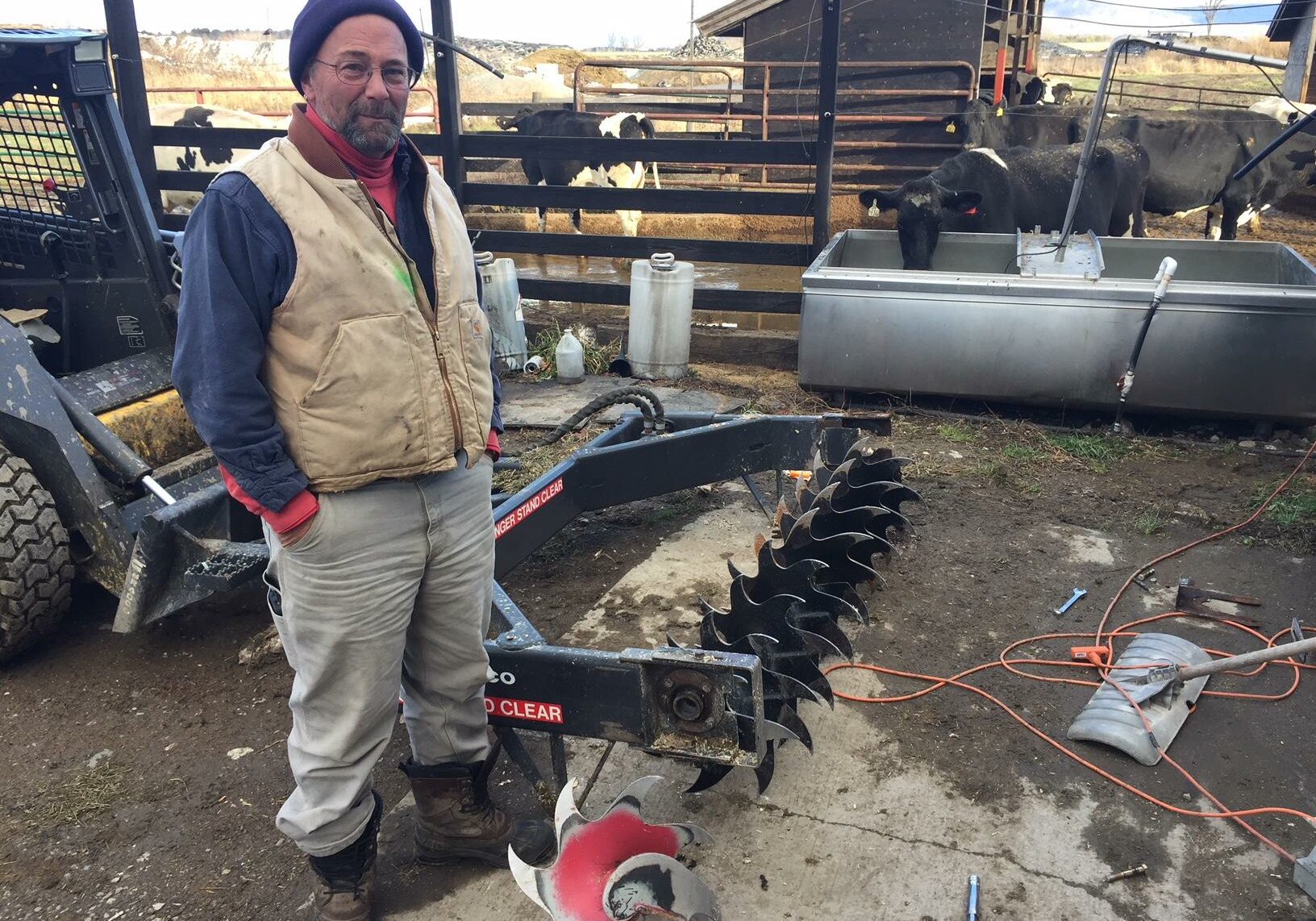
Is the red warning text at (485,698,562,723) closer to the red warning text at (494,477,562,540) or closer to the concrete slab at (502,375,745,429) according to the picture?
the red warning text at (494,477,562,540)

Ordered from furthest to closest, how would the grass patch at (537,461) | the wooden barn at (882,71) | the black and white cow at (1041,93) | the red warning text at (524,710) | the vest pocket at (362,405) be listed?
the black and white cow at (1041,93) < the wooden barn at (882,71) < the grass patch at (537,461) < the red warning text at (524,710) < the vest pocket at (362,405)

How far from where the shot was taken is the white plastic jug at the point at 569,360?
6.96 m

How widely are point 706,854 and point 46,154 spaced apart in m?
4.23

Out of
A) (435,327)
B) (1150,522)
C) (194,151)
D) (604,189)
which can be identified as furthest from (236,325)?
(194,151)

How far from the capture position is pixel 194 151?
40.9ft

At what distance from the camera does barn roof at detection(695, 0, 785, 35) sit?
1596 cm

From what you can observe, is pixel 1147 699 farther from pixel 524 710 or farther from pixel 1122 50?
pixel 1122 50

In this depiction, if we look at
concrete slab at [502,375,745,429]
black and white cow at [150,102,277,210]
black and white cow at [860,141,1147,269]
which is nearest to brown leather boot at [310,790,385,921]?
concrete slab at [502,375,745,429]

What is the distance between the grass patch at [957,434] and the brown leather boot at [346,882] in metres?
4.47

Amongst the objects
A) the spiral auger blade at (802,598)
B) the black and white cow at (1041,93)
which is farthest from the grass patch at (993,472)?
the black and white cow at (1041,93)

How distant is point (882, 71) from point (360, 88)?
14734 mm

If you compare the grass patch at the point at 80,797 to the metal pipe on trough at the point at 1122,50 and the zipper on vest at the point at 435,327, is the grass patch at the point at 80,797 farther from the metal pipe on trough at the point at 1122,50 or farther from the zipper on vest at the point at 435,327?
the metal pipe on trough at the point at 1122,50

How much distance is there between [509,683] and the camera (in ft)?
8.74

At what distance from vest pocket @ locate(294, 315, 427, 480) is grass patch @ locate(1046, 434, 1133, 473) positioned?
4557 millimetres
